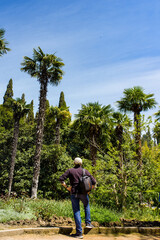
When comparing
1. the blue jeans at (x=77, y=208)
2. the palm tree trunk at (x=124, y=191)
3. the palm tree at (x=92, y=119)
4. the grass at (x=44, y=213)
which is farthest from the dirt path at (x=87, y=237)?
the palm tree at (x=92, y=119)

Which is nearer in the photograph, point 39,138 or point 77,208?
point 77,208

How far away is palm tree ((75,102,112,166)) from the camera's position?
2070 cm

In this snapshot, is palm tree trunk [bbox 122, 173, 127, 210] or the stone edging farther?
palm tree trunk [bbox 122, 173, 127, 210]

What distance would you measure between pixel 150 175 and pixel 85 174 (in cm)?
342

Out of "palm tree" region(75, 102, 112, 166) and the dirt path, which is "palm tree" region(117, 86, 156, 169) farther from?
the dirt path

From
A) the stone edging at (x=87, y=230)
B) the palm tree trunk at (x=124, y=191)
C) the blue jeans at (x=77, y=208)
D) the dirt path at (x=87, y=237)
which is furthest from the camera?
the palm tree trunk at (x=124, y=191)

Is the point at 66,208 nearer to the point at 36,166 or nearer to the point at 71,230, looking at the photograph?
the point at 71,230

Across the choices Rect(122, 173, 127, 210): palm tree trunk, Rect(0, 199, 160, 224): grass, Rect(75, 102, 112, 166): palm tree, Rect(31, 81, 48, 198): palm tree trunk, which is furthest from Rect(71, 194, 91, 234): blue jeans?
Rect(75, 102, 112, 166): palm tree

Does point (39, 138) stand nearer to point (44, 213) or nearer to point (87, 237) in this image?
point (44, 213)

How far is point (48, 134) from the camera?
28234 mm

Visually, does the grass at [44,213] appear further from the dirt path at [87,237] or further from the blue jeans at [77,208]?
the blue jeans at [77,208]

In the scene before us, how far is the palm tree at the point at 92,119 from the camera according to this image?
2070cm

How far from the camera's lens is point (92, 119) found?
2088 centimetres

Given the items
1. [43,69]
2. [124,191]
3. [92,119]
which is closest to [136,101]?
[92,119]
